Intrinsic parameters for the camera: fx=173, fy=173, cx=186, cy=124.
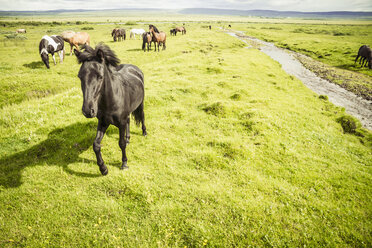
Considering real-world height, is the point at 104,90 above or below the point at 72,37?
below

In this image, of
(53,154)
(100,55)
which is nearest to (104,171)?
(53,154)

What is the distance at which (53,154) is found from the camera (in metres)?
6.95

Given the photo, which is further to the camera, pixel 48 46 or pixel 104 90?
pixel 48 46

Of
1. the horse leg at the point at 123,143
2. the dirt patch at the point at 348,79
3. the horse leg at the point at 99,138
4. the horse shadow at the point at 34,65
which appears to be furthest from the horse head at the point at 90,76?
the dirt patch at the point at 348,79

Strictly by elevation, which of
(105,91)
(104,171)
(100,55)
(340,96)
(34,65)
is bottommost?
(104,171)

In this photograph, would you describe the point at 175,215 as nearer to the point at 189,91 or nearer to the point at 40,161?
the point at 40,161

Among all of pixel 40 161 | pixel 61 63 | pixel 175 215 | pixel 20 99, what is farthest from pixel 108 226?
pixel 61 63

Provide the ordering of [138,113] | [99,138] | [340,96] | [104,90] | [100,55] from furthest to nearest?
[340,96] → [138,113] → [99,138] → [104,90] → [100,55]

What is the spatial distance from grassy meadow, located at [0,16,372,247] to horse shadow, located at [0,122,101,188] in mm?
40

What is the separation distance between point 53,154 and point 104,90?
419cm

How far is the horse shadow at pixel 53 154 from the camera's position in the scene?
5.96 m

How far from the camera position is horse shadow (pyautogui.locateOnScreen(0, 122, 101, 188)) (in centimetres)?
596

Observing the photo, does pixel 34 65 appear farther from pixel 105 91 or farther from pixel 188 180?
pixel 188 180

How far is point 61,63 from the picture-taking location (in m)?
21.4
